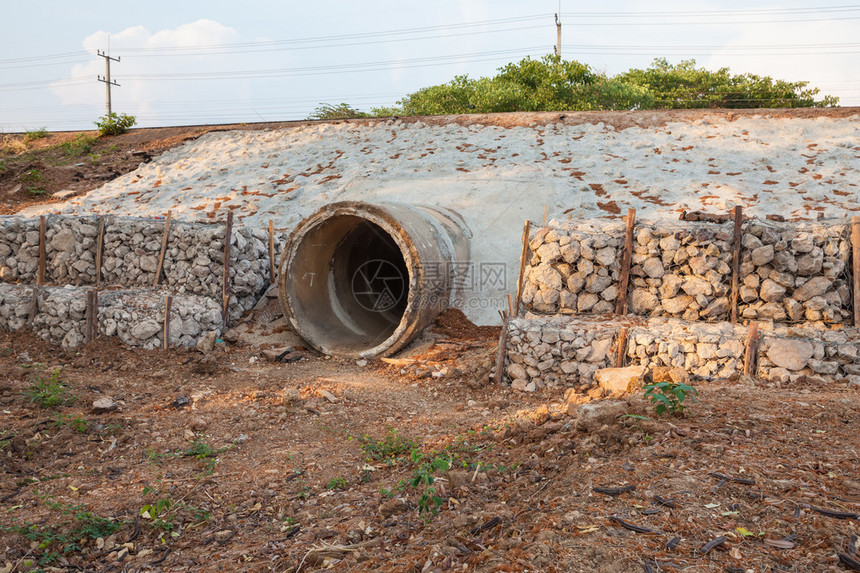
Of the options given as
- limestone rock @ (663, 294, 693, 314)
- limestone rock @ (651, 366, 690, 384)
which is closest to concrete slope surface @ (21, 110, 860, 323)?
limestone rock @ (663, 294, 693, 314)

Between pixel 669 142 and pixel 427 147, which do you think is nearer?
pixel 669 142

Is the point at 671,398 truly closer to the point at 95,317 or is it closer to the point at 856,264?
the point at 856,264

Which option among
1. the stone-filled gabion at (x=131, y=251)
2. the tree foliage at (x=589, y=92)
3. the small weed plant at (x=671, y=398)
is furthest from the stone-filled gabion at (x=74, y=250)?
the tree foliage at (x=589, y=92)

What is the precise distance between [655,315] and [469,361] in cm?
245

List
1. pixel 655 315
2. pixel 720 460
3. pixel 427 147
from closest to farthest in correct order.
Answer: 1. pixel 720 460
2. pixel 655 315
3. pixel 427 147

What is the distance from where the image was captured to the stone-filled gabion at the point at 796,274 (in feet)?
22.6

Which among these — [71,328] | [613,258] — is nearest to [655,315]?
[613,258]

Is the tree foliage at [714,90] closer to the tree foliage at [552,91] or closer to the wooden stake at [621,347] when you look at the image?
the tree foliage at [552,91]

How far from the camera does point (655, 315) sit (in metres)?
7.48

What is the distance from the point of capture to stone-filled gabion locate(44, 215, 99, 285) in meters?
9.70

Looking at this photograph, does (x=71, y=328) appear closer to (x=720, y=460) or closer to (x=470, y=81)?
(x=720, y=460)

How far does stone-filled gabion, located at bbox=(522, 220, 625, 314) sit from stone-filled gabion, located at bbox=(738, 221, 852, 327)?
5.01 ft

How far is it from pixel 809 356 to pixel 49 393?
331 inches

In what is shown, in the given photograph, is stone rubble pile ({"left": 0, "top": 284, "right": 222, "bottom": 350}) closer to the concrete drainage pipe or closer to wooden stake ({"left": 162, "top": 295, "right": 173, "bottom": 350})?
wooden stake ({"left": 162, "top": 295, "right": 173, "bottom": 350})
